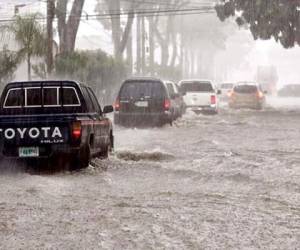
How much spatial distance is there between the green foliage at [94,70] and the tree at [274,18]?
7.62m

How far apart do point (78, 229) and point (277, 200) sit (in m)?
3.14

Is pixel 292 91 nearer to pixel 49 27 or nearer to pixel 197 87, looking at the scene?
pixel 197 87

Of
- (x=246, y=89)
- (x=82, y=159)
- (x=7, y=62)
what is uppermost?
(x=7, y=62)

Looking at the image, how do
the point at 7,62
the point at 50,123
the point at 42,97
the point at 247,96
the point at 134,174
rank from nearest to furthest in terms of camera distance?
the point at 50,123 < the point at 134,174 < the point at 42,97 < the point at 7,62 < the point at 247,96

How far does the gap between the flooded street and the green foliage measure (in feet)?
52.4

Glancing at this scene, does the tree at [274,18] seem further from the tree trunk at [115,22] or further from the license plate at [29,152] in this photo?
the license plate at [29,152]

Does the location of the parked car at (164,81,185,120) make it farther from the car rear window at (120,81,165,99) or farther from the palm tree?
the palm tree

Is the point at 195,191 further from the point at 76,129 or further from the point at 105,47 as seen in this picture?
the point at 105,47

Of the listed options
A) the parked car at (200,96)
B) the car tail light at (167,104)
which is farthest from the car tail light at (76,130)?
the parked car at (200,96)

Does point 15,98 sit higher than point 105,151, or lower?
higher

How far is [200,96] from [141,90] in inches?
382

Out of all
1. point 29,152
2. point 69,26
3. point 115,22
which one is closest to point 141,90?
point 69,26

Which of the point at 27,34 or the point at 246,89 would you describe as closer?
the point at 27,34

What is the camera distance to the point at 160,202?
934 cm
